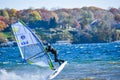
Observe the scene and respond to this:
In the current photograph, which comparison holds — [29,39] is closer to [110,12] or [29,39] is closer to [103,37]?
[103,37]

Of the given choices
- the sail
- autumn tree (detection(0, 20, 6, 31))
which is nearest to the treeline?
autumn tree (detection(0, 20, 6, 31))

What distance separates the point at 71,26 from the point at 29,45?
98.1m

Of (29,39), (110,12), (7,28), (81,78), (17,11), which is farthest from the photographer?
(110,12)

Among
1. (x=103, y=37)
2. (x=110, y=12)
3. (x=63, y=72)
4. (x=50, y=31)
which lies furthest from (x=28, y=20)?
(x=63, y=72)

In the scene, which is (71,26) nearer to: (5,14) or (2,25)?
(5,14)

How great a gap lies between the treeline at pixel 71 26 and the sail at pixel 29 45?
72.8m

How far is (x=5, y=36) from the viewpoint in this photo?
93562 millimetres

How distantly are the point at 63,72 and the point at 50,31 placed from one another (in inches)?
3037

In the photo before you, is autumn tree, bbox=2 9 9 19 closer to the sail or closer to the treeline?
the treeline

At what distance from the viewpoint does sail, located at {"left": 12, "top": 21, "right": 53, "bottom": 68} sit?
16312 millimetres

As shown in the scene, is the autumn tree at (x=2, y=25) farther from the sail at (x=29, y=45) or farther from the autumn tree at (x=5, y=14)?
the sail at (x=29, y=45)

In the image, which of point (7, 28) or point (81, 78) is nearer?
point (81, 78)

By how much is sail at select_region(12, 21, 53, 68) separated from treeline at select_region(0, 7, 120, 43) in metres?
72.8

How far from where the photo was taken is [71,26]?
376ft
